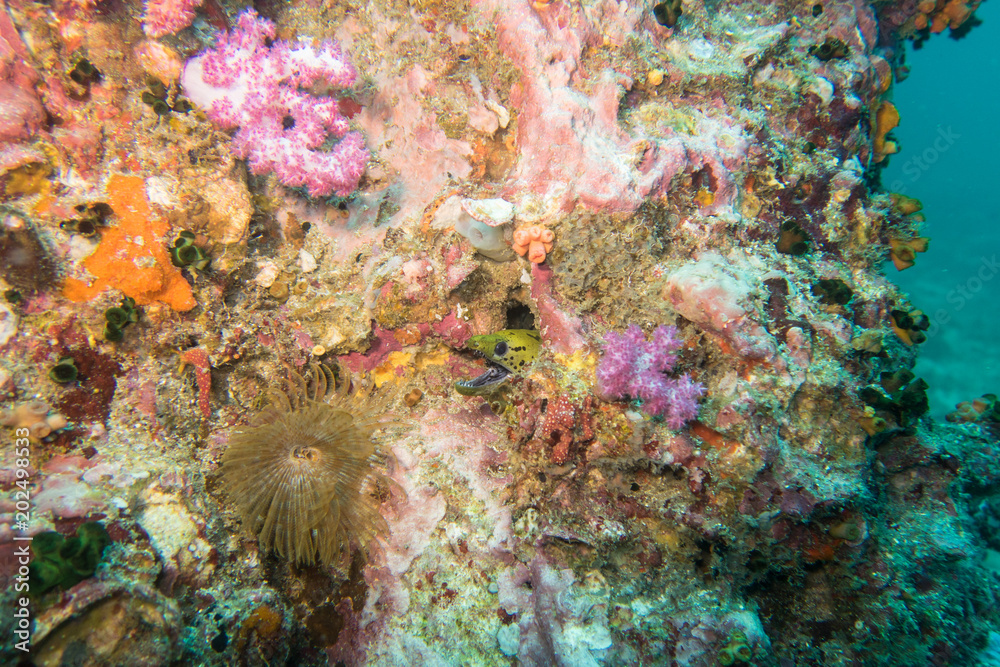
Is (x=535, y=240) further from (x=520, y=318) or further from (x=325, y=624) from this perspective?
(x=325, y=624)

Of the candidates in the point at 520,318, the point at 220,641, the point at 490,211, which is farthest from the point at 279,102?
the point at 220,641

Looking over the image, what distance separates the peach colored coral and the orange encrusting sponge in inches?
108

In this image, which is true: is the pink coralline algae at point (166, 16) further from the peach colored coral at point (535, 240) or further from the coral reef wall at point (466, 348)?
the peach colored coral at point (535, 240)

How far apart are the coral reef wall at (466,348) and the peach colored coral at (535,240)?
3 cm

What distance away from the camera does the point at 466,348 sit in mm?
4090

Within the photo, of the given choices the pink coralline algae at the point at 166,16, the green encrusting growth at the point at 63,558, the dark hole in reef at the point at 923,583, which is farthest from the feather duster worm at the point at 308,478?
the dark hole in reef at the point at 923,583

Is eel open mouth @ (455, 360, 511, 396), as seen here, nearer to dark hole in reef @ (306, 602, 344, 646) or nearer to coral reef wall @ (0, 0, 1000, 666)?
coral reef wall @ (0, 0, 1000, 666)

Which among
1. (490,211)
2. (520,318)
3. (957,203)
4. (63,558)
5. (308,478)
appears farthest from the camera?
(957,203)

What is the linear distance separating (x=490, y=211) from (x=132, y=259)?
2769mm

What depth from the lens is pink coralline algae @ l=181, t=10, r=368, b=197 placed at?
3.35m

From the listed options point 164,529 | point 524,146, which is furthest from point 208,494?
point 524,146

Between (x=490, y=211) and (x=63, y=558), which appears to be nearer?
(x=63, y=558)

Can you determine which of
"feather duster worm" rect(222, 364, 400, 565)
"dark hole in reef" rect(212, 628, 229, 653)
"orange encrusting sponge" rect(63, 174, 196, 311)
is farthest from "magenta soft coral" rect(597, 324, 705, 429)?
"orange encrusting sponge" rect(63, 174, 196, 311)

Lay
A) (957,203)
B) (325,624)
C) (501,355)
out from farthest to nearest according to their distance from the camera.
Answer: (957,203) < (501,355) < (325,624)
